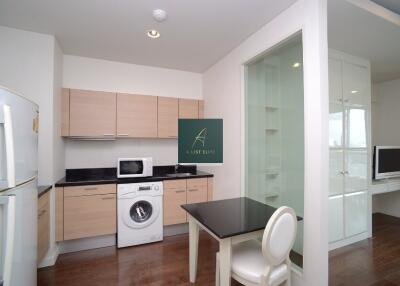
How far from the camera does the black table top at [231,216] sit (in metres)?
1.43

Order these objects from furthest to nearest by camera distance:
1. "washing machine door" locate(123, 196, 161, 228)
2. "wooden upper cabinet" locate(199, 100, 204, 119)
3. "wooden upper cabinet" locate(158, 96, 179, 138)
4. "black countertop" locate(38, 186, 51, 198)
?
"wooden upper cabinet" locate(199, 100, 204, 119)
"wooden upper cabinet" locate(158, 96, 179, 138)
"washing machine door" locate(123, 196, 161, 228)
"black countertop" locate(38, 186, 51, 198)

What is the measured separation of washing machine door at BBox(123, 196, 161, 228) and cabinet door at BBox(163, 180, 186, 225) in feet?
0.50

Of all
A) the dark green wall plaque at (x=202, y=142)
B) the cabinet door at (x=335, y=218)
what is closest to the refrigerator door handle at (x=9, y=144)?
the dark green wall plaque at (x=202, y=142)

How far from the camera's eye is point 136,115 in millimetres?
3059

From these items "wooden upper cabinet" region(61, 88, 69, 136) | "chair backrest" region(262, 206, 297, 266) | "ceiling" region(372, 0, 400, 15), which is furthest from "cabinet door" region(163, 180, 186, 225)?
"ceiling" region(372, 0, 400, 15)

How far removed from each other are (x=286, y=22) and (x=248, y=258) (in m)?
2.11

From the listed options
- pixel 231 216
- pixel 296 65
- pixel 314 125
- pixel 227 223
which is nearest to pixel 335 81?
pixel 296 65

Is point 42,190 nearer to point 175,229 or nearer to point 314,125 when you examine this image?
point 175,229

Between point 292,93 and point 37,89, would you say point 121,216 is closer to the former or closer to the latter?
point 37,89

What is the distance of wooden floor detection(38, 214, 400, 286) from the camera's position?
202cm

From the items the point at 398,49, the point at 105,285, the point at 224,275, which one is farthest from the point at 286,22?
the point at 105,285

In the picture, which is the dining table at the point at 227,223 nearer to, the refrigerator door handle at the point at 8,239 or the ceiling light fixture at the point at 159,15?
the refrigerator door handle at the point at 8,239

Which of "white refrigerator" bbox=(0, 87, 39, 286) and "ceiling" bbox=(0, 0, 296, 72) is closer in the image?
"white refrigerator" bbox=(0, 87, 39, 286)

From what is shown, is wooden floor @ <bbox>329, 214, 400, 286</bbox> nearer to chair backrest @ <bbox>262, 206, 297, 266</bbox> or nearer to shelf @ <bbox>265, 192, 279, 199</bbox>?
shelf @ <bbox>265, 192, 279, 199</bbox>
